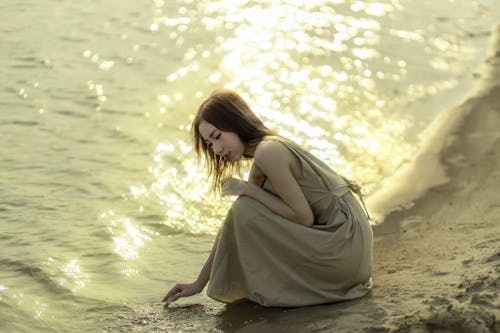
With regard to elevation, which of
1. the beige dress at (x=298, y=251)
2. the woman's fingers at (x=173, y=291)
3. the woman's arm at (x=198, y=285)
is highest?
the beige dress at (x=298, y=251)

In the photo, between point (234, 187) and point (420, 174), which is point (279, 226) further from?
point (420, 174)

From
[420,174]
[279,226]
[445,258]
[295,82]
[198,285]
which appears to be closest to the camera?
[279,226]

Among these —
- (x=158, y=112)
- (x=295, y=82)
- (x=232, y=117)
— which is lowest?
(x=295, y=82)

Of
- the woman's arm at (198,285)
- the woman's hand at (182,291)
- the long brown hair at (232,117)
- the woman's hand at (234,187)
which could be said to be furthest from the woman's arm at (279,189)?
the woman's hand at (182,291)

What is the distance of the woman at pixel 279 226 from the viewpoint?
4129mm

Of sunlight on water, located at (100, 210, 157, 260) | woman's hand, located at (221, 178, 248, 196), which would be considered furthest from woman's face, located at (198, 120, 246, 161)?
sunlight on water, located at (100, 210, 157, 260)

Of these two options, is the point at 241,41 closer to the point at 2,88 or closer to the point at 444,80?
the point at 444,80

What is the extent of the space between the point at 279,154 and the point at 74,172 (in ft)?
9.51

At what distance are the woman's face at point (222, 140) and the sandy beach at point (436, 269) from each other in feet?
2.44

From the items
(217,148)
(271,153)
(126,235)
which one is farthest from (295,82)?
(271,153)

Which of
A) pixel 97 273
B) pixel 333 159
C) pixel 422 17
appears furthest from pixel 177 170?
pixel 422 17

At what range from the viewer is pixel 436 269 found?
452cm

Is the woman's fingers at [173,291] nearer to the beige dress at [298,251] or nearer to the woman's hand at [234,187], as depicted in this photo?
the beige dress at [298,251]

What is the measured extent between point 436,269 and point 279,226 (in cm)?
93
